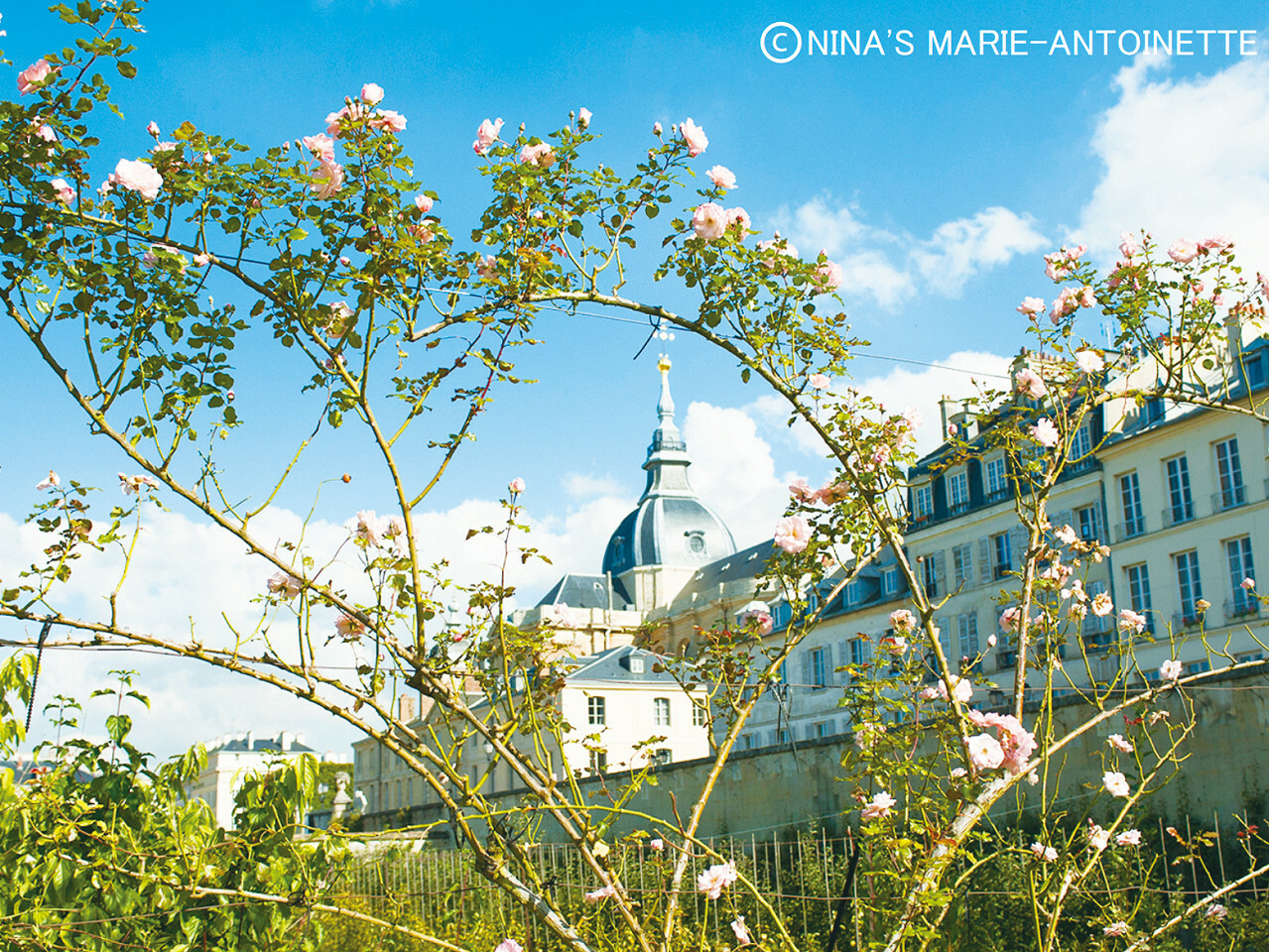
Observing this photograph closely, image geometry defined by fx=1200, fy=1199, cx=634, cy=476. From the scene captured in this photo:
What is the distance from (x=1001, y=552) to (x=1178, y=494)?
15.8ft

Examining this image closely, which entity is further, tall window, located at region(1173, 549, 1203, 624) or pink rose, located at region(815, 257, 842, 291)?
tall window, located at region(1173, 549, 1203, 624)

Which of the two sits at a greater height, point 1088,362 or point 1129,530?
point 1129,530

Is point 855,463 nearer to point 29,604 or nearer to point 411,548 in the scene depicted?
point 411,548

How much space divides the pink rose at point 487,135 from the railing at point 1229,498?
913 inches

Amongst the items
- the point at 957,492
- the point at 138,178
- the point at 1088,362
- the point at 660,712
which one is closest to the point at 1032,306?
the point at 1088,362

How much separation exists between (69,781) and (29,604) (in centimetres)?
254

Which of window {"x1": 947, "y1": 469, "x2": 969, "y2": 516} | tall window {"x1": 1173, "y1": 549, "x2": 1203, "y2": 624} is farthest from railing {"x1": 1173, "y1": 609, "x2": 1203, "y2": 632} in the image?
window {"x1": 947, "y1": 469, "x2": 969, "y2": 516}

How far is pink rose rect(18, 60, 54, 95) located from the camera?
3.12 m

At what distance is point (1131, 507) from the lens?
2588cm

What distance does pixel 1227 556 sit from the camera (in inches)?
939

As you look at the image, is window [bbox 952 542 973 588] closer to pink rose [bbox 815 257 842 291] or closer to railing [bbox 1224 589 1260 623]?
railing [bbox 1224 589 1260 623]

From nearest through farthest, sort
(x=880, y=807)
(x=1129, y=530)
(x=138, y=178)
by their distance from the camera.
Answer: (x=138, y=178), (x=880, y=807), (x=1129, y=530)

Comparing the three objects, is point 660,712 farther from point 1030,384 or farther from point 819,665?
point 1030,384

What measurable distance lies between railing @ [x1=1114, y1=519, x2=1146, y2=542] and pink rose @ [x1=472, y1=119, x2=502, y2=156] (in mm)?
24418
